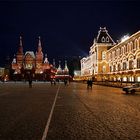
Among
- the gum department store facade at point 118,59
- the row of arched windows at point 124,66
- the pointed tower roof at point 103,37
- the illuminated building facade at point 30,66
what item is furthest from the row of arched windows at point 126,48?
the illuminated building facade at point 30,66

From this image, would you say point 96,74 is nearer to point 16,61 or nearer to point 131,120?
point 16,61

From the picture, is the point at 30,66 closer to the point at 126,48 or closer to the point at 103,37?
the point at 103,37

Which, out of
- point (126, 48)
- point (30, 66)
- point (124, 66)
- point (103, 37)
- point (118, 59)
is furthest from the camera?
point (30, 66)

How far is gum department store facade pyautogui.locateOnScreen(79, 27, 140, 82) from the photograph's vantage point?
5500 cm

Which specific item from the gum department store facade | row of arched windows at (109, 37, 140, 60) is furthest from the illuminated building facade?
row of arched windows at (109, 37, 140, 60)

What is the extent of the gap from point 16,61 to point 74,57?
45378mm

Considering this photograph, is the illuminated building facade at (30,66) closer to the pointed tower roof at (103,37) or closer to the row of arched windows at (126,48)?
the pointed tower roof at (103,37)

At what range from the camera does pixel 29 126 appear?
30.2ft

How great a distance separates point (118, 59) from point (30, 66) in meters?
79.3

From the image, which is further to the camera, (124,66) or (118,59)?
(118,59)

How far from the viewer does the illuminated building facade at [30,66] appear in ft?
458

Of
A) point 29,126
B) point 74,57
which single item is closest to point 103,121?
point 29,126

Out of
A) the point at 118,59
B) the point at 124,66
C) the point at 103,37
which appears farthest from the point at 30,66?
the point at 124,66

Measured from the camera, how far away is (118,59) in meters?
69.3
